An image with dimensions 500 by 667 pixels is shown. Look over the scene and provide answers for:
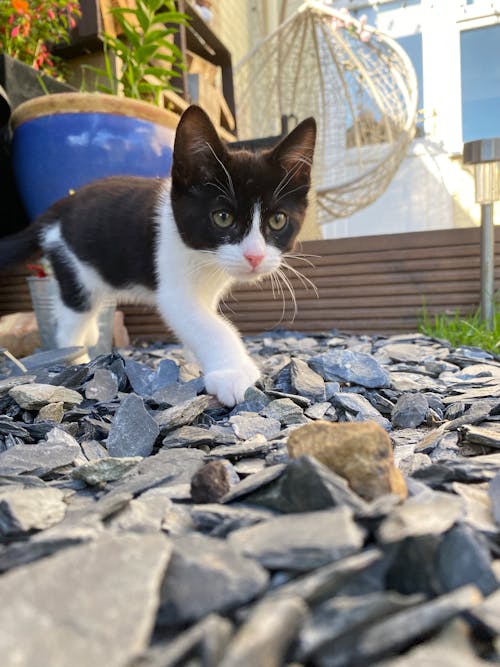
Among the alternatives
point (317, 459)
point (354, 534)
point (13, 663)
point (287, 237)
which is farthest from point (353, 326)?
point (13, 663)

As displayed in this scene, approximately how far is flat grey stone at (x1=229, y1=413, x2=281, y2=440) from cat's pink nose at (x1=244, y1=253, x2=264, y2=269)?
1.48 ft

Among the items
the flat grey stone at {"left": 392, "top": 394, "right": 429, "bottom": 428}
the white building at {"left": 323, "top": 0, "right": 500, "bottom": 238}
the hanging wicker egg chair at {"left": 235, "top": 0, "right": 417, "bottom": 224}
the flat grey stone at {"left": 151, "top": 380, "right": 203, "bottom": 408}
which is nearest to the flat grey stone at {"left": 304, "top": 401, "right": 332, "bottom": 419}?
the flat grey stone at {"left": 392, "top": 394, "right": 429, "bottom": 428}

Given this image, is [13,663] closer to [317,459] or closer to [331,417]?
[317,459]

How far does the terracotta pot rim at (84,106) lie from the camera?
204 cm

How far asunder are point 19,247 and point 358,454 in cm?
170

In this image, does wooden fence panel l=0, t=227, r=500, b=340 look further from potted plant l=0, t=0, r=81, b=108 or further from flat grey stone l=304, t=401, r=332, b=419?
flat grey stone l=304, t=401, r=332, b=419

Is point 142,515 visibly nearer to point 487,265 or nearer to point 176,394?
point 176,394

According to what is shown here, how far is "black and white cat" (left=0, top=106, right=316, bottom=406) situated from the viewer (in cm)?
126

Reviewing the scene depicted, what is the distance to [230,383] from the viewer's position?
105 cm

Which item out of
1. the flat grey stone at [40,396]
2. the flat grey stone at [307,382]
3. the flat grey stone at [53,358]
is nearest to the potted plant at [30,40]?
the flat grey stone at [53,358]

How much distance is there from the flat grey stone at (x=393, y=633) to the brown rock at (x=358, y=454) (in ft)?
0.53

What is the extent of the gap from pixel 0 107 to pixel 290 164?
144cm

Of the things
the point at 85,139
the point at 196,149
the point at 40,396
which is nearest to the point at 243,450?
the point at 40,396

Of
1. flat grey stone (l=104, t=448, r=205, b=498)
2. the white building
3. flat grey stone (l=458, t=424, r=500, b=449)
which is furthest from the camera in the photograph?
the white building
